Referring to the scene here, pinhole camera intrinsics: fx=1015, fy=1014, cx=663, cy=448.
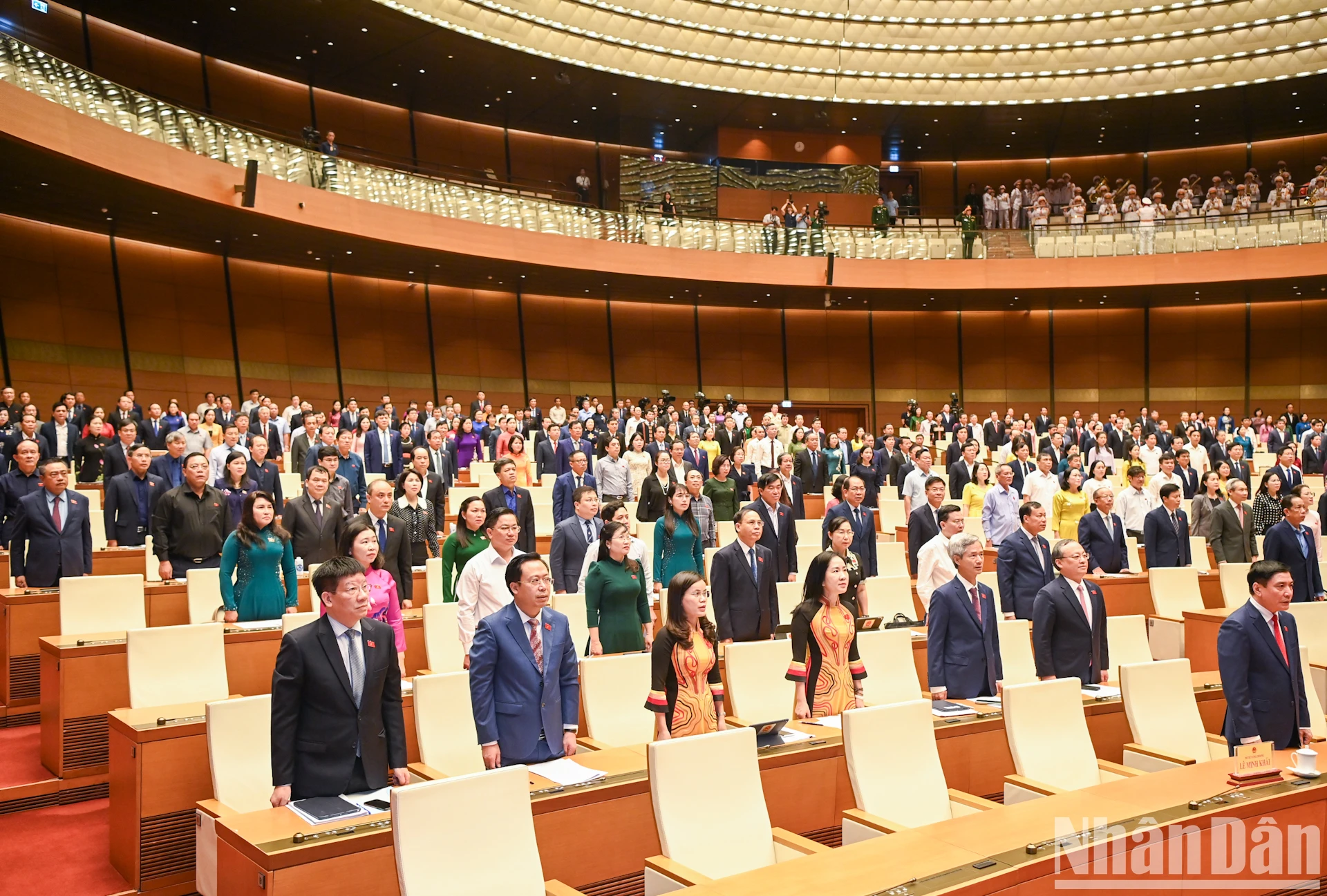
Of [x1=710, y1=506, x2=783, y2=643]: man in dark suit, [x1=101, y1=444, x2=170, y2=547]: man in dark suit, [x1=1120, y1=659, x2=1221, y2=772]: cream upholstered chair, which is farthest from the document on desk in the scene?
[x1=101, y1=444, x2=170, y2=547]: man in dark suit

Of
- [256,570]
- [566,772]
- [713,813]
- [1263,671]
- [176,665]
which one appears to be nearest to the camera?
[713,813]

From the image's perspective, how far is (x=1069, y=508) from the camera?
872 cm

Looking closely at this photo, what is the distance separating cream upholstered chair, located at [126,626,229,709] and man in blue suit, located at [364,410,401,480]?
285 inches

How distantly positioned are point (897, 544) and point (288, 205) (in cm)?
1029

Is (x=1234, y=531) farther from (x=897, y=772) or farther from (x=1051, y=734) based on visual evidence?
(x=897, y=772)

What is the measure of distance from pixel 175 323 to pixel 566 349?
8.15m

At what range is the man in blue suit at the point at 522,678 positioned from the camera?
4059 millimetres

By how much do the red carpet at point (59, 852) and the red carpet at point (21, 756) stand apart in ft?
0.76

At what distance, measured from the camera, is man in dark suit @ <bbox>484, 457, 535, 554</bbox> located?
730 centimetres

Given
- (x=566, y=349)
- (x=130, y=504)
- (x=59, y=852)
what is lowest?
(x=59, y=852)

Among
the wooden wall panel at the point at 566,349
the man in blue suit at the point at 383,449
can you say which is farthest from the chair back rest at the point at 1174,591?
the wooden wall panel at the point at 566,349

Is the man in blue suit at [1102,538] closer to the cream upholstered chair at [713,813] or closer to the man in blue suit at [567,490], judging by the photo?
the man in blue suit at [567,490]

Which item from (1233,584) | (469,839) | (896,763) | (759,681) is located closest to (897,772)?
(896,763)

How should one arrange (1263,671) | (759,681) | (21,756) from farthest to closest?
1. (21,756)
2. (759,681)
3. (1263,671)
